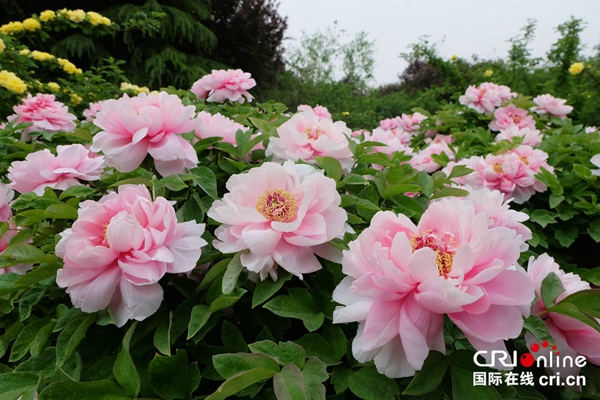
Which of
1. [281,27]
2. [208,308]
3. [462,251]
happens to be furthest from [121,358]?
[281,27]

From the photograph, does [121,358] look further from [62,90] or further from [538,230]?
[62,90]

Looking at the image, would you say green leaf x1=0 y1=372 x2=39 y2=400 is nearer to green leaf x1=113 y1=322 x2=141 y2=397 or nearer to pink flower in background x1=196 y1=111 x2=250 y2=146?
green leaf x1=113 y1=322 x2=141 y2=397

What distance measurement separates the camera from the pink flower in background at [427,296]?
496 millimetres

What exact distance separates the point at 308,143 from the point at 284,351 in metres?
0.49

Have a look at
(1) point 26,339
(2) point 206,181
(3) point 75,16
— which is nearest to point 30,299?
(1) point 26,339

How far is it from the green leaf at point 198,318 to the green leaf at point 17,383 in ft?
0.85

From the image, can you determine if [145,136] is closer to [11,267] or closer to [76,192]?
[76,192]

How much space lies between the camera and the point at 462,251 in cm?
51

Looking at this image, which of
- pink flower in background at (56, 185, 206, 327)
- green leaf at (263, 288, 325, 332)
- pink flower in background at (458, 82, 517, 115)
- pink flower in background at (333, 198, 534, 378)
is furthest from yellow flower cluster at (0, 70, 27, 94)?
pink flower in background at (458, 82, 517, 115)

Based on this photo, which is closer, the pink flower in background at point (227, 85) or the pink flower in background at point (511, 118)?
the pink flower in background at point (227, 85)

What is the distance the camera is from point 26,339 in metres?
0.69

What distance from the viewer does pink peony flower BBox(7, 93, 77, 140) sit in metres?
1.59

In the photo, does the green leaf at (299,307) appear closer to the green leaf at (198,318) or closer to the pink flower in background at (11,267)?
the green leaf at (198,318)

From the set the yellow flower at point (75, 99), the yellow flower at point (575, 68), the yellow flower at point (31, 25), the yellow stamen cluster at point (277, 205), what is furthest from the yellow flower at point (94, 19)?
the yellow flower at point (575, 68)
